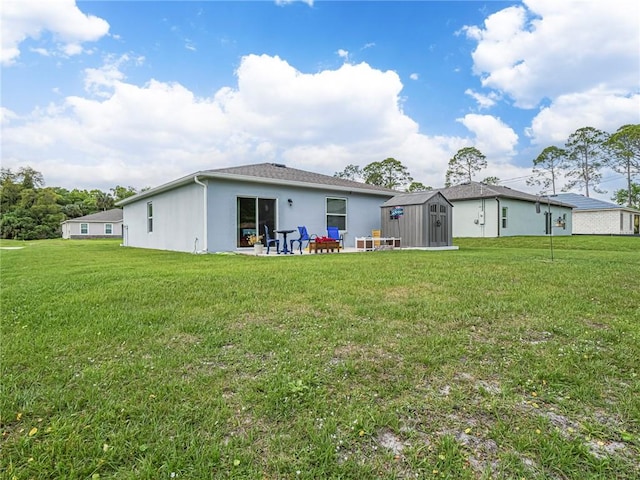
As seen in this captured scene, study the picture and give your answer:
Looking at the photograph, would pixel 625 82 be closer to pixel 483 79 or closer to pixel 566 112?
pixel 566 112

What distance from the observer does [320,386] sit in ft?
6.87

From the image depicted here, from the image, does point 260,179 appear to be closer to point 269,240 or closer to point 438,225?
point 269,240

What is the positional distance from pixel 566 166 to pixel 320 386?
1667 inches

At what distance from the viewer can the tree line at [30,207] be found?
3262 cm

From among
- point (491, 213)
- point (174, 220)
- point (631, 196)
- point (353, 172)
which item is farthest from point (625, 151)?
point (174, 220)

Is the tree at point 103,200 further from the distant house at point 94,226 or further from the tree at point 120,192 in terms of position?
the distant house at point 94,226

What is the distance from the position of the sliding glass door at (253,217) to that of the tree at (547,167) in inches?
1302

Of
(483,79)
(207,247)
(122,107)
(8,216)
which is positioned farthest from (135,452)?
(8,216)

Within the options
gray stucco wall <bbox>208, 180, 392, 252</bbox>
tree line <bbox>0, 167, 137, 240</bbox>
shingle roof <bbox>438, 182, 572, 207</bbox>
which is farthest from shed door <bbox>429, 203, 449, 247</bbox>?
tree line <bbox>0, 167, 137, 240</bbox>

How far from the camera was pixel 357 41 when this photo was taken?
38.9 ft

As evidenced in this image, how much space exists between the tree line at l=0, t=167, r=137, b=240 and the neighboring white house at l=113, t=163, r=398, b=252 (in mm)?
23834

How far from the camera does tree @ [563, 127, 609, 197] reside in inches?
1298

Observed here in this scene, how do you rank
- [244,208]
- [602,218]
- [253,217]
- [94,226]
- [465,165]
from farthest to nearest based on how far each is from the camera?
[94,226] → [465,165] → [602,218] → [253,217] → [244,208]

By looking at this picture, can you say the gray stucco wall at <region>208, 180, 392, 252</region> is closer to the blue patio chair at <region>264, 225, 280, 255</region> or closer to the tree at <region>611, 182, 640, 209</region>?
the blue patio chair at <region>264, 225, 280, 255</region>
